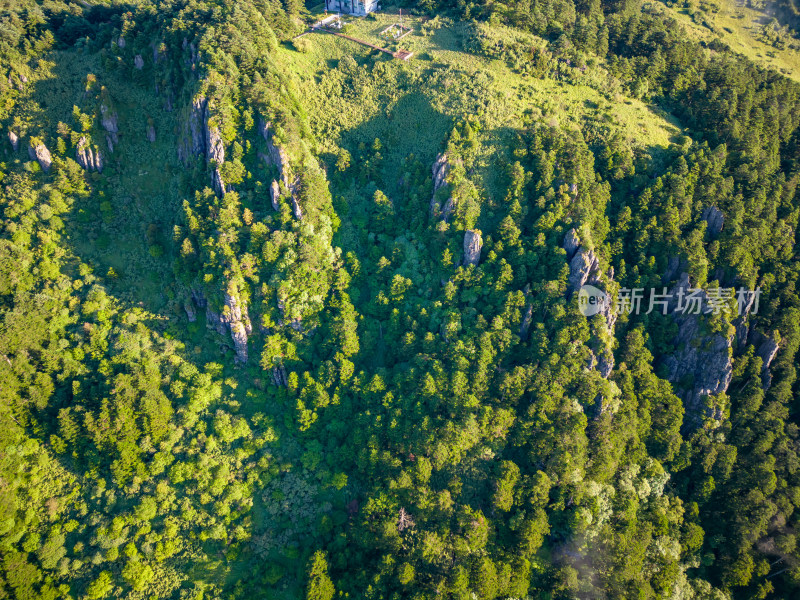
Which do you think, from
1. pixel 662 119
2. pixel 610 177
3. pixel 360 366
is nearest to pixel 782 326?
pixel 610 177

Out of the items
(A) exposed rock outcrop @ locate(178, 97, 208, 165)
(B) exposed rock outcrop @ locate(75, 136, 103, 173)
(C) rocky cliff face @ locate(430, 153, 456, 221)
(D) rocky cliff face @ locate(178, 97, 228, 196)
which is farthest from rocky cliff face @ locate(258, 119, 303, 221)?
(B) exposed rock outcrop @ locate(75, 136, 103, 173)

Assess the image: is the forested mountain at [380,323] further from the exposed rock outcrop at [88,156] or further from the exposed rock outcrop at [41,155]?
the exposed rock outcrop at [41,155]

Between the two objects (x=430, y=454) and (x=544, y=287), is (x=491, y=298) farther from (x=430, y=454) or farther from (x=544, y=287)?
(x=430, y=454)

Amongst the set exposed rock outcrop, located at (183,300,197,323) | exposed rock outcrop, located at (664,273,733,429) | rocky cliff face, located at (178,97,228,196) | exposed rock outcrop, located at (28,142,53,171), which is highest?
rocky cliff face, located at (178,97,228,196)

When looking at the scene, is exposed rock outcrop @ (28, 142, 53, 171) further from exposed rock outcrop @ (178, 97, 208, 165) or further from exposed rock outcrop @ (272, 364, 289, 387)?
exposed rock outcrop @ (272, 364, 289, 387)

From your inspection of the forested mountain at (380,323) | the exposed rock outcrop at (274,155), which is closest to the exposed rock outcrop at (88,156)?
the forested mountain at (380,323)

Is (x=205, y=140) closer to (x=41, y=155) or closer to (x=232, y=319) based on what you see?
(x=41, y=155)
